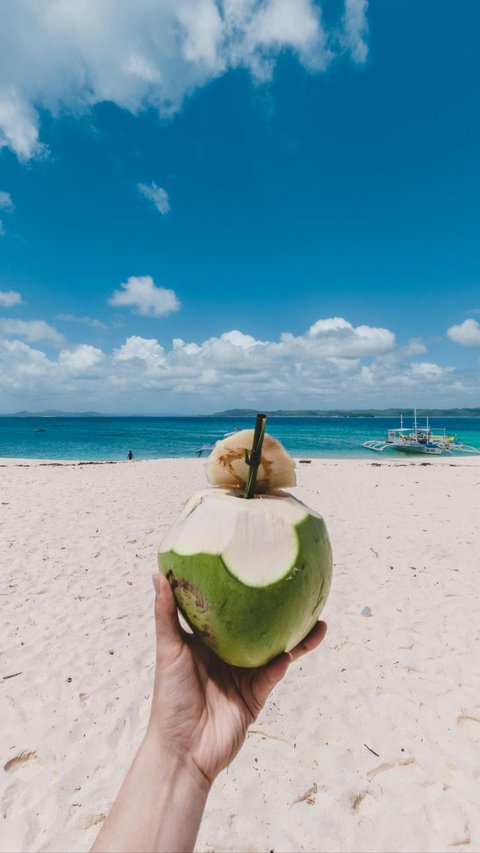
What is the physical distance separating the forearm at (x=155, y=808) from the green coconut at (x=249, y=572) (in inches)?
20.6

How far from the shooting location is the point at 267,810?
2.64m

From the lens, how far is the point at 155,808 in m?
1.37

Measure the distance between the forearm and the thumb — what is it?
296mm

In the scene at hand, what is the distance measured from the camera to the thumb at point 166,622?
1.44 metres

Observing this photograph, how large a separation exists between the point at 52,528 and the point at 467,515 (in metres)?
9.80

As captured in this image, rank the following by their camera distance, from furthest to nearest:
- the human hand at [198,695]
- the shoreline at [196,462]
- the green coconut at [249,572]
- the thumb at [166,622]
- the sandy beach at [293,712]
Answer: the shoreline at [196,462]
the sandy beach at [293,712]
the human hand at [198,695]
the thumb at [166,622]
the green coconut at [249,572]

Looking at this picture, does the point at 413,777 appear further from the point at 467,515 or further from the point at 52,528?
the point at 467,515

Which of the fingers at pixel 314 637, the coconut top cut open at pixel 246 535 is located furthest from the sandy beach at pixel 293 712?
the coconut top cut open at pixel 246 535

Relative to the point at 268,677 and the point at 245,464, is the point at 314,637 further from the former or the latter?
the point at 245,464

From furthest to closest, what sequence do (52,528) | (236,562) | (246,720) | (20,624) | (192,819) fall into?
1. (52,528)
2. (20,624)
3. (246,720)
4. (192,819)
5. (236,562)

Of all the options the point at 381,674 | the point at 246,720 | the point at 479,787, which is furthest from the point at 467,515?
the point at 246,720

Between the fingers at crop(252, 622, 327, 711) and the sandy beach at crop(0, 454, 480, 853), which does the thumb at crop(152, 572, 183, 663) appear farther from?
the sandy beach at crop(0, 454, 480, 853)

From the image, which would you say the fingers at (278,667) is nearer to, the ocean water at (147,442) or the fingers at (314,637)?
the fingers at (314,637)

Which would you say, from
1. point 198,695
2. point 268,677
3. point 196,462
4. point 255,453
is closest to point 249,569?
point 255,453
